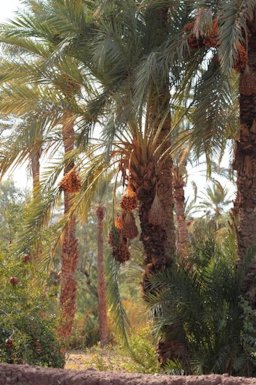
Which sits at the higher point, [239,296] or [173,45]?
[173,45]

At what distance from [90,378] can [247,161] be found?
6800mm

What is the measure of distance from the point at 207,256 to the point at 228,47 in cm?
397

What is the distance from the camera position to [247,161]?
13211 millimetres

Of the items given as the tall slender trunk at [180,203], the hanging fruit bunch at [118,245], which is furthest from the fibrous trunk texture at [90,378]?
the tall slender trunk at [180,203]

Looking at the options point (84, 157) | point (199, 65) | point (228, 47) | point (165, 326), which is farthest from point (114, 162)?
point (228, 47)

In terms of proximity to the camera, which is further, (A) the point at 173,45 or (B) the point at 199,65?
(B) the point at 199,65

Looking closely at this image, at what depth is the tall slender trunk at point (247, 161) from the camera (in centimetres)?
1313

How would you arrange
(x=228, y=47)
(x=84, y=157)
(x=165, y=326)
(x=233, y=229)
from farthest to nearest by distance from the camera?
→ (x=84, y=157) → (x=233, y=229) → (x=165, y=326) → (x=228, y=47)

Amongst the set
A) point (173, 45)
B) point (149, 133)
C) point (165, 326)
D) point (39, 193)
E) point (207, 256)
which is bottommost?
point (165, 326)

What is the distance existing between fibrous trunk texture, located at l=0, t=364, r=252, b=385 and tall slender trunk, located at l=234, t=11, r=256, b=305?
20.1 feet

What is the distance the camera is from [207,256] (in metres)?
13.6

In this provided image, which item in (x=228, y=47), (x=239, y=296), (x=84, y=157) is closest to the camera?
(x=228, y=47)

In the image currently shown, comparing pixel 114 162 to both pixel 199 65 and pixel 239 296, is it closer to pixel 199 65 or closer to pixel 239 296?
pixel 199 65

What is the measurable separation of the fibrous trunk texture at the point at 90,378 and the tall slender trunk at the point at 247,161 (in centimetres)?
614
